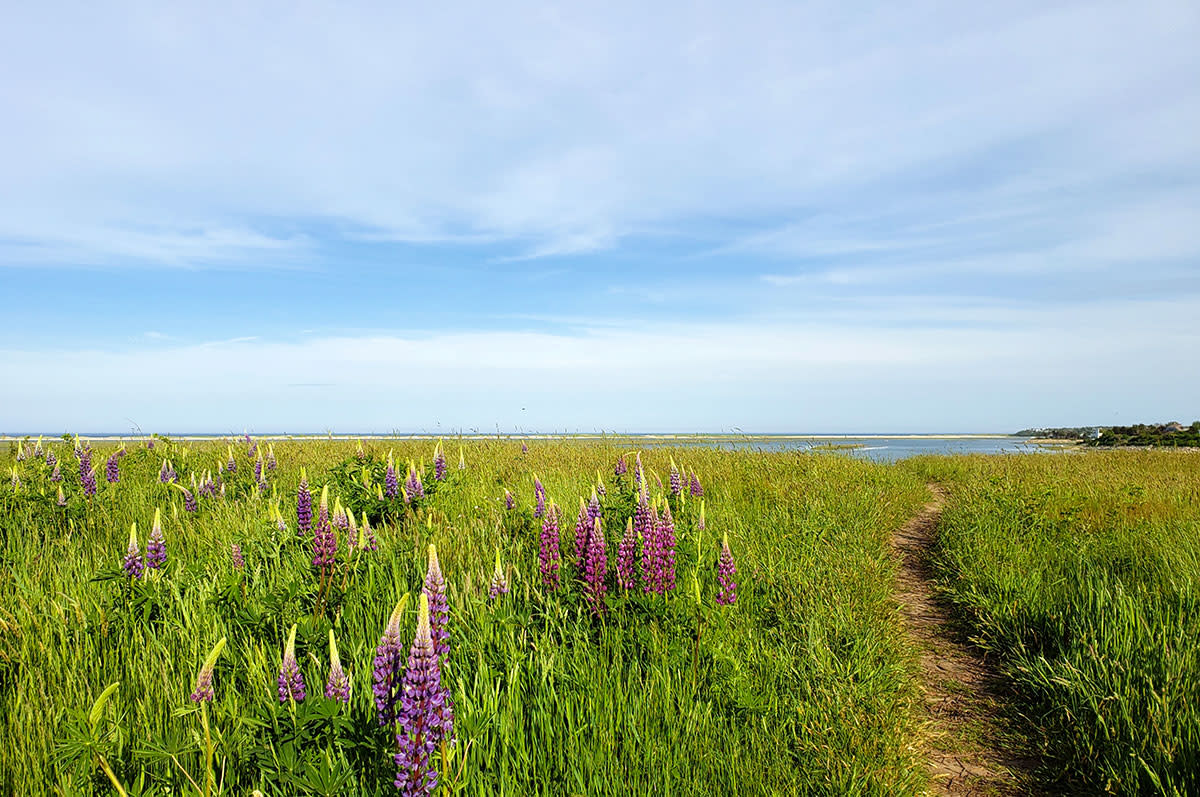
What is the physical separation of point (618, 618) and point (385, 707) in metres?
2.26

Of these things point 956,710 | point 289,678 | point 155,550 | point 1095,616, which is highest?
point 155,550

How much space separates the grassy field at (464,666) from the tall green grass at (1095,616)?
2.95ft

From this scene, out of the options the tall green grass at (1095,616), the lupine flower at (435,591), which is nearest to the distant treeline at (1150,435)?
the tall green grass at (1095,616)

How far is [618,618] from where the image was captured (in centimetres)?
422

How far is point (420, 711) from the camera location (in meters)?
2.03

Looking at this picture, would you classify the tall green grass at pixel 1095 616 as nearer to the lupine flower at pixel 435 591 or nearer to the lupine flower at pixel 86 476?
the lupine flower at pixel 435 591

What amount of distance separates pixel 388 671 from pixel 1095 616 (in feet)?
18.0

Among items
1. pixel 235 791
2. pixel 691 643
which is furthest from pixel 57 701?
pixel 691 643

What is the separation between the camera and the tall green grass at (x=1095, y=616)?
351cm

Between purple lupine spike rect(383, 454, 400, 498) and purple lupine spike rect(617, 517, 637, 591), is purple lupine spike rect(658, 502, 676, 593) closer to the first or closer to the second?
purple lupine spike rect(617, 517, 637, 591)

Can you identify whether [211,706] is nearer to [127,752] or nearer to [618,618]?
[127,752]

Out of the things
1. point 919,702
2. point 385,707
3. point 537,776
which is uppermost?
point 385,707

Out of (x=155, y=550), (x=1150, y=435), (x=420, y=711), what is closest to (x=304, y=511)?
(x=155, y=550)

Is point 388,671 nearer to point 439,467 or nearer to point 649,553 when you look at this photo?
point 649,553
